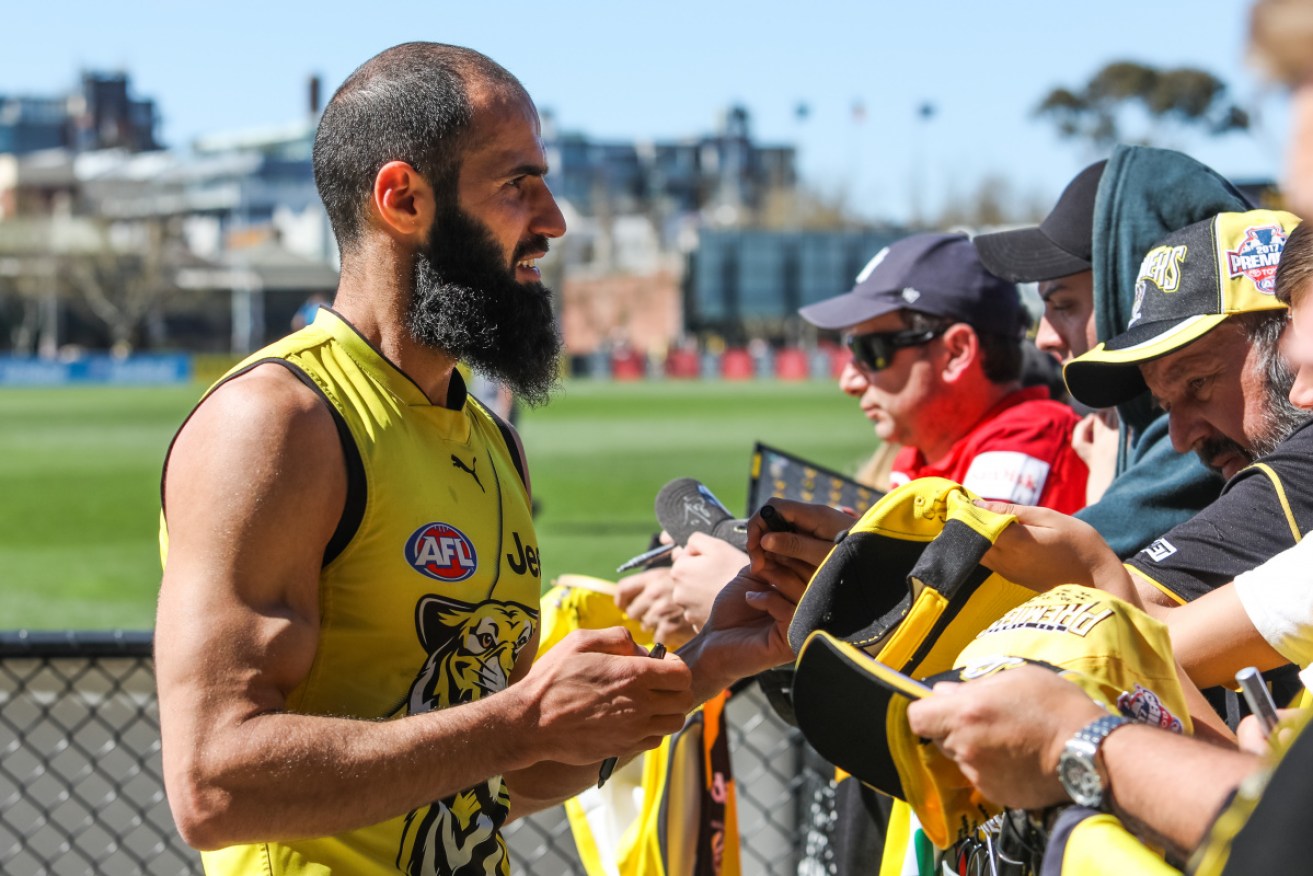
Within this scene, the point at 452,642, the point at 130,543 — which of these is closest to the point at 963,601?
the point at 452,642

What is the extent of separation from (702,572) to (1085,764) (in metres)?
1.51

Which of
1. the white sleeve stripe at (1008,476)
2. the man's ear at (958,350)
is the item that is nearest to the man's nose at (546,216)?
the white sleeve stripe at (1008,476)

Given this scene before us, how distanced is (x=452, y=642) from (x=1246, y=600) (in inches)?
52.7

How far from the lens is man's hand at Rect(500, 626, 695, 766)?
Result: 230cm

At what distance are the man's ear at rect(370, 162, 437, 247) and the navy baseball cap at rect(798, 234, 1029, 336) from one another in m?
1.83

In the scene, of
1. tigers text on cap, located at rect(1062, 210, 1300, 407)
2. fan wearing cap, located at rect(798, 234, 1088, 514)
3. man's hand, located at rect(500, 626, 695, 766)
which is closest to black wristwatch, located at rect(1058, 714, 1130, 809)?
man's hand, located at rect(500, 626, 695, 766)

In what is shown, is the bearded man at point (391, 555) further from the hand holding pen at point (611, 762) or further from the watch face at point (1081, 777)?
the watch face at point (1081, 777)

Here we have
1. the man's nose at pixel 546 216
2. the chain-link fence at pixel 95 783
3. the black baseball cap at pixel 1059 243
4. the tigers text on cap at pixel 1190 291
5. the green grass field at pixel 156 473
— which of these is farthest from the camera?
the green grass field at pixel 156 473

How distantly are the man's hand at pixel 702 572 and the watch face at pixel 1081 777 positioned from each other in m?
1.39

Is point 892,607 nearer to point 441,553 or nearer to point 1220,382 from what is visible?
point 441,553

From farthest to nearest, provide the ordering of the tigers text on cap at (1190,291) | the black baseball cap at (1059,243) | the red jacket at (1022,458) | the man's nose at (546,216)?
1. the red jacket at (1022,458)
2. the black baseball cap at (1059,243)
3. the tigers text on cap at (1190,291)
4. the man's nose at (546,216)

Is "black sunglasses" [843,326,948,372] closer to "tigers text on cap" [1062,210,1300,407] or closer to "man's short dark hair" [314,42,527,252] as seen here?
"tigers text on cap" [1062,210,1300,407]

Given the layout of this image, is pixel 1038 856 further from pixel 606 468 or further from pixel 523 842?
pixel 606 468

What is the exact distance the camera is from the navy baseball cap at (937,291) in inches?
164
